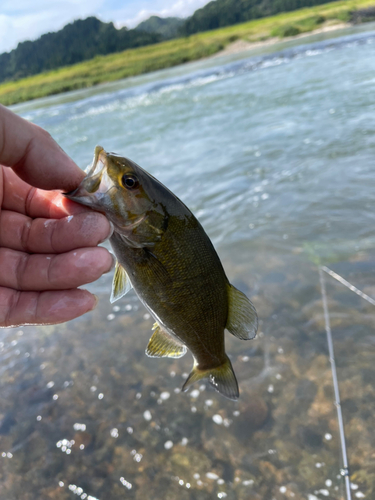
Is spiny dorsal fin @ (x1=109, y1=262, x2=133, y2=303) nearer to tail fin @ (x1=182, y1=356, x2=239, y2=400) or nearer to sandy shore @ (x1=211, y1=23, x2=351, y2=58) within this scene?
tail fin @ (x1=182, y1=356, x2=239, y2=400)

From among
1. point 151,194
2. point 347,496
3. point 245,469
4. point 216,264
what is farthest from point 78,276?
point 347,496

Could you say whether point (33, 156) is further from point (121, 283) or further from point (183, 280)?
point (183, 280)

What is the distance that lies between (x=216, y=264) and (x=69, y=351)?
3863mm

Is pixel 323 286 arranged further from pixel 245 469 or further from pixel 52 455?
pixel 52 455

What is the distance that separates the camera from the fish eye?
2125 millimetres

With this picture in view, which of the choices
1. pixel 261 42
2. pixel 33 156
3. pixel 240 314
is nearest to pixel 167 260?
pixel 240 314

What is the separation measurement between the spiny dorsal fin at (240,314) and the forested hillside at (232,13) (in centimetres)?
15493

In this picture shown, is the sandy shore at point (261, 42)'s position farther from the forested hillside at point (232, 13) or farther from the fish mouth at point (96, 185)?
the forested hillside at point (232, 13)

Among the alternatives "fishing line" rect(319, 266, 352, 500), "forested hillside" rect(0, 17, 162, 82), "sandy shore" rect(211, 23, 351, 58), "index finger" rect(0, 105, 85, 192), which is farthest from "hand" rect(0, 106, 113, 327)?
"forested hillside" rect(0, 17, 162, 82)

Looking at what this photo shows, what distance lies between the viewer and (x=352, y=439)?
3.66 meters

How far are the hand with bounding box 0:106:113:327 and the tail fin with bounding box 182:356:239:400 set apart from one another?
0.81m

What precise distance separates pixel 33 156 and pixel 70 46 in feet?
638

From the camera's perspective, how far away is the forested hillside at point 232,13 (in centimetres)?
14000

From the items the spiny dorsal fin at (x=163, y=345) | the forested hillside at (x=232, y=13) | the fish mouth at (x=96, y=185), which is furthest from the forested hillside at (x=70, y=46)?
the spiny dorsal fin at (x=163, y=345)
